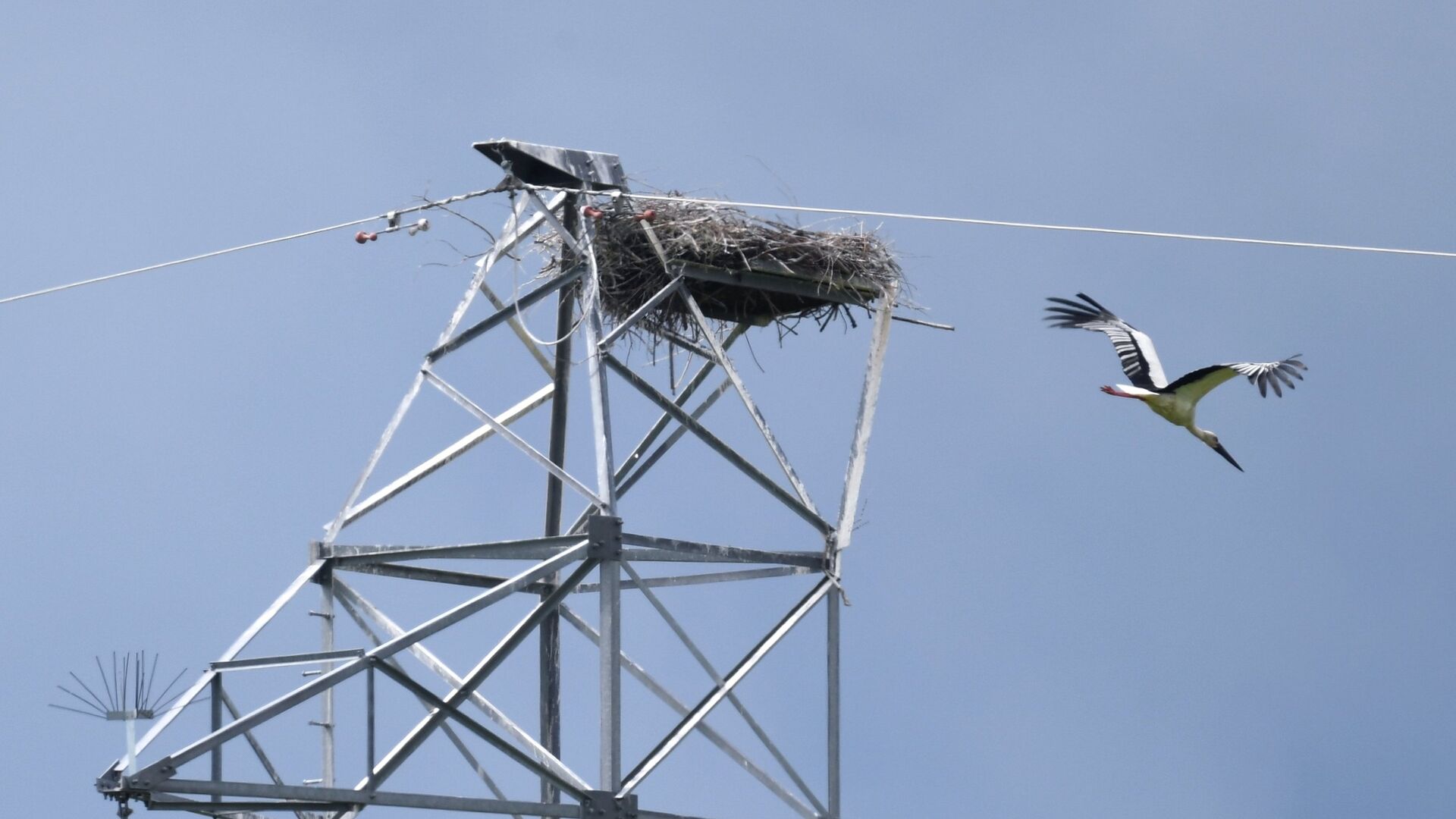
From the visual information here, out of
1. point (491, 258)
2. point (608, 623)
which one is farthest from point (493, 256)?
point (608, 623)

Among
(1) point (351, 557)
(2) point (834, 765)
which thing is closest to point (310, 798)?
(1) point (351, 557)

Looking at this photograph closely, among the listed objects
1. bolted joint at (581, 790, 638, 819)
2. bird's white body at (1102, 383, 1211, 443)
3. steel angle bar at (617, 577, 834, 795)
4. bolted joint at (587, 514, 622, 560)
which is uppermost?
bird's white body at (1102, 383, 1211, 443)

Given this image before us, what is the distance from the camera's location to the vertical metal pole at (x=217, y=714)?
55.7 ft

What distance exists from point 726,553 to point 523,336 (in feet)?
7.83

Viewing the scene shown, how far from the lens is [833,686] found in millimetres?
19734

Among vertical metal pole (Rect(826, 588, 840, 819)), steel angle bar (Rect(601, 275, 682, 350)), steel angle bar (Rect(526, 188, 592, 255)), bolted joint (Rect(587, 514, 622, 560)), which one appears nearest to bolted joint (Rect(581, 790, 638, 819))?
bolted joint (Rect(587, 514, 622, 560))

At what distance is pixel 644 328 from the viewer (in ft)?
65.5

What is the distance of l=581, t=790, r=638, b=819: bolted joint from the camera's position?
17641 mm

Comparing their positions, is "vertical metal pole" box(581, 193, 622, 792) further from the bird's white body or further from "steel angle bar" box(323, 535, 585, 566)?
the bird's white body

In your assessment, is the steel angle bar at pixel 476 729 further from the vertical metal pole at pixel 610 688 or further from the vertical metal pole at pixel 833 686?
the vertical metal pole at pixel 833 686

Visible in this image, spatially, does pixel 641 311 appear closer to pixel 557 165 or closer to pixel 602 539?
pixel 557 165

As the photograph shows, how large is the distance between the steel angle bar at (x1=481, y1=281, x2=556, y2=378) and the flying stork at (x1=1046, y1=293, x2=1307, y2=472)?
3.83 m

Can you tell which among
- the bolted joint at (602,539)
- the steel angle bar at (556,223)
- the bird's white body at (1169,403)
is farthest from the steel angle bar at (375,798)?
the bird's white body at (1169,403)

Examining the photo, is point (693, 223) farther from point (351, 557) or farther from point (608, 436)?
point (351, 557)
